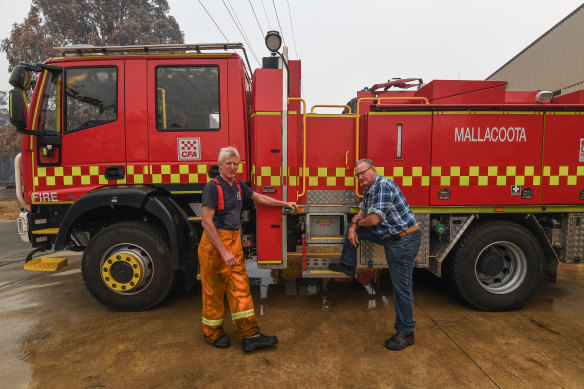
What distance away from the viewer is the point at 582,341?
281 centimetres

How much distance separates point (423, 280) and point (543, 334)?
162 cm

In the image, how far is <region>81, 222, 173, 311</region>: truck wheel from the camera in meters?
3.32

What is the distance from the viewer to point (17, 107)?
10.0 feet

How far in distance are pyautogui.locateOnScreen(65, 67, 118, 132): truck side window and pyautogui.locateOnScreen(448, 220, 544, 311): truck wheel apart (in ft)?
13.3

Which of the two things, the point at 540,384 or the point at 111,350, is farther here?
the point at 111,350

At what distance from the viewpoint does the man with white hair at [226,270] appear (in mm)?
2635

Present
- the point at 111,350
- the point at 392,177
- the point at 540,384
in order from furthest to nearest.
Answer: the point at 392,177, the point at 111,350, the point at 540,384

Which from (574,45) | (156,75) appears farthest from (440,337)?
(574,45)

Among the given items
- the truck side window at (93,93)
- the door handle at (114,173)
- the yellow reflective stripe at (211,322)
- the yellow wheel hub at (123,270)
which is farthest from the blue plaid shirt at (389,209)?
the truck side window at (93,93)

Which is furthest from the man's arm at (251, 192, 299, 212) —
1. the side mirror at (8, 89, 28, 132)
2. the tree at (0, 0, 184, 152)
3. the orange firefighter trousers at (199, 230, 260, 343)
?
the tree at (0, 0, 184, 152)

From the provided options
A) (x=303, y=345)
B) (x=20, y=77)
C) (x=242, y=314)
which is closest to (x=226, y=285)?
(x=242, y=314)

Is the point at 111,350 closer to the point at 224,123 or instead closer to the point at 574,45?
the point at 224,123

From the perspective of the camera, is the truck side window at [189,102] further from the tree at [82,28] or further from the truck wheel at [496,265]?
the tree at [82,28]

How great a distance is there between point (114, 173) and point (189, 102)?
1094 mm
